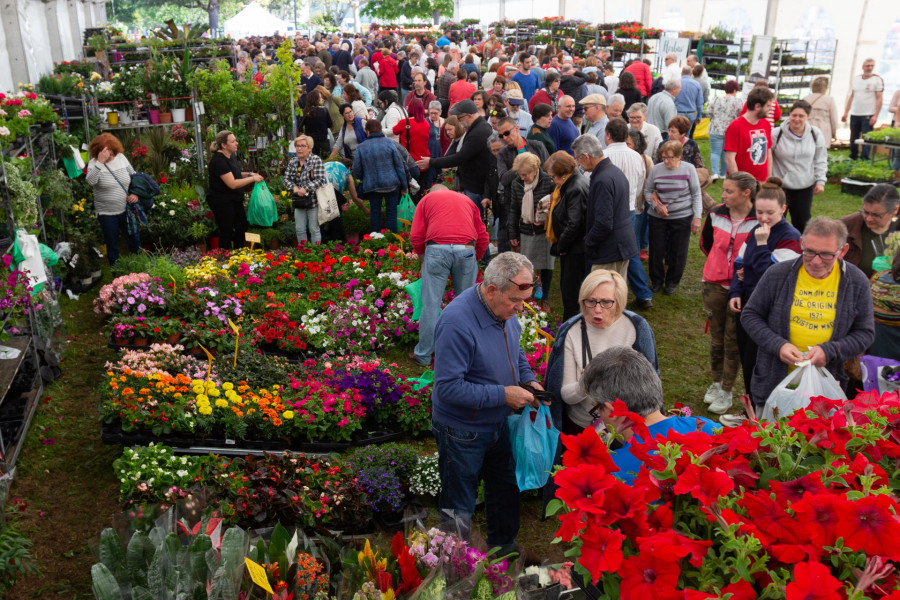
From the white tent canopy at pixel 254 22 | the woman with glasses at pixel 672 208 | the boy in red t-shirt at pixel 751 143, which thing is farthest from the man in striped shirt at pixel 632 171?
the white tent canopy at pixel 254 22

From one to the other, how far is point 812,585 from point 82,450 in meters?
5.31

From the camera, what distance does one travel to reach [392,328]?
282 inches

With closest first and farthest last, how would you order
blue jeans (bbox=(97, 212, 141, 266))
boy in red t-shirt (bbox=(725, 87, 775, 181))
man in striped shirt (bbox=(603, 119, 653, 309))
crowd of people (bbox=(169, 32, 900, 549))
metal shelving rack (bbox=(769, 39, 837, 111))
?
crowd of people (bbox=(169, 32, 900, 549)) → man in striped shirt (bbox=(603, 119, 653, 309)) → boy in red t-shirt (bbox=(725, 87, 775, 181)) → blue jeans (bbox=(97, 212, 141, 266)) → metal shelving rack (bbox=(769, 39, 837, 111))

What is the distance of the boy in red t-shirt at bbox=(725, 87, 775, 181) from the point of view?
8.05 metres

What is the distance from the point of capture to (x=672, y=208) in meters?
7.62

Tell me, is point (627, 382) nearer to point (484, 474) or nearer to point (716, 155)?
point (484, 474)

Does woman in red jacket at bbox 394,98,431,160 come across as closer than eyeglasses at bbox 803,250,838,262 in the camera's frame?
No

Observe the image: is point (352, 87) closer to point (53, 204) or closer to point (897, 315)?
point (53, 204)

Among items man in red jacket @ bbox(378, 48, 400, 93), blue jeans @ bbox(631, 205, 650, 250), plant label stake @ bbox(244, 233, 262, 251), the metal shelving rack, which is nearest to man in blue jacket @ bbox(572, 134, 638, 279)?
blue jeans @ bbox(631, 205, 650, 250)

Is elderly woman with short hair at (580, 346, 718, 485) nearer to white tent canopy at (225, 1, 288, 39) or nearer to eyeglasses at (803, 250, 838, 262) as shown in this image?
eyeglasses at (803, 250, 838, 262)

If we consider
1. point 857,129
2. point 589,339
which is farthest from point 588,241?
point 857,129

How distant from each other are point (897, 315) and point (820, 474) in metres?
3.39

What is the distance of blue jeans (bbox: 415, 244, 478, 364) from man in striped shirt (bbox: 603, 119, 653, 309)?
1863 millimetres

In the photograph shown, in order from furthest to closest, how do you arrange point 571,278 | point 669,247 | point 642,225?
point 642,225 → point 669,247 → point 571,278
